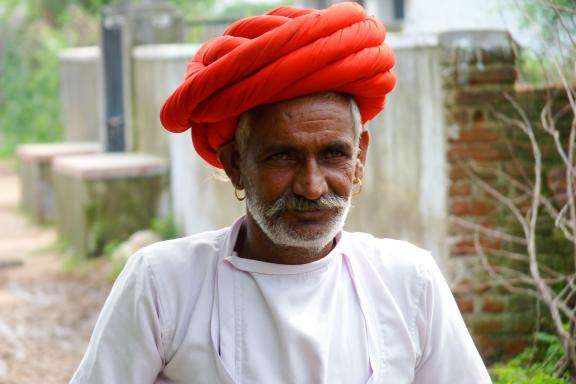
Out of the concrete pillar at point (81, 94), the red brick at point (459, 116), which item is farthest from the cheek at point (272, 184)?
the concrete pillar at point (81, 94)

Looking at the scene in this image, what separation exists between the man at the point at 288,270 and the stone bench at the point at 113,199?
7429mm

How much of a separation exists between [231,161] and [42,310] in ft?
19.9

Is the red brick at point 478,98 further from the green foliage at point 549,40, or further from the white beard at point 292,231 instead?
the white beard at point 292,231

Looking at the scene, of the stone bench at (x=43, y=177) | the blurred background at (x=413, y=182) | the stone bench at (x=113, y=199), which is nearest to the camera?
the blurred background at (x=413, y=182)

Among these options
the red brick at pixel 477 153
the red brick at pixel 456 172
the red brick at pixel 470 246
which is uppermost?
the red brick at pixel 477 153

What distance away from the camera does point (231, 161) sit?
2732mm

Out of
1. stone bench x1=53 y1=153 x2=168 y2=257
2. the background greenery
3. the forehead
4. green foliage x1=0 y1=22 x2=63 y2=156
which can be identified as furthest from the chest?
green foliage x1=0 y1=22 x2=63 y2=156

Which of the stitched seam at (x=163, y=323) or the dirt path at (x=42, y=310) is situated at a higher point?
the stitched seam at (x=163, y=323)

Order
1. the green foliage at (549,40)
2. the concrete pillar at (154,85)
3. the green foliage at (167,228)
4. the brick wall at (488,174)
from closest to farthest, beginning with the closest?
1. the green foliage at (549,40)
2. the brick wall at (488,174)
3. the concrete pillar at (154,85)
4. the green foliage at (167,228)

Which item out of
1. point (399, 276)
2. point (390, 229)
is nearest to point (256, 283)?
point (399, 276)

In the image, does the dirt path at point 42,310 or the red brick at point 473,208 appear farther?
the dirt path at point 42,310

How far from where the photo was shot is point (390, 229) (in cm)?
611

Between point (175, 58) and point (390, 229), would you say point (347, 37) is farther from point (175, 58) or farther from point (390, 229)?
point (175, 58)

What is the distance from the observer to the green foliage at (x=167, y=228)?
9734mm
